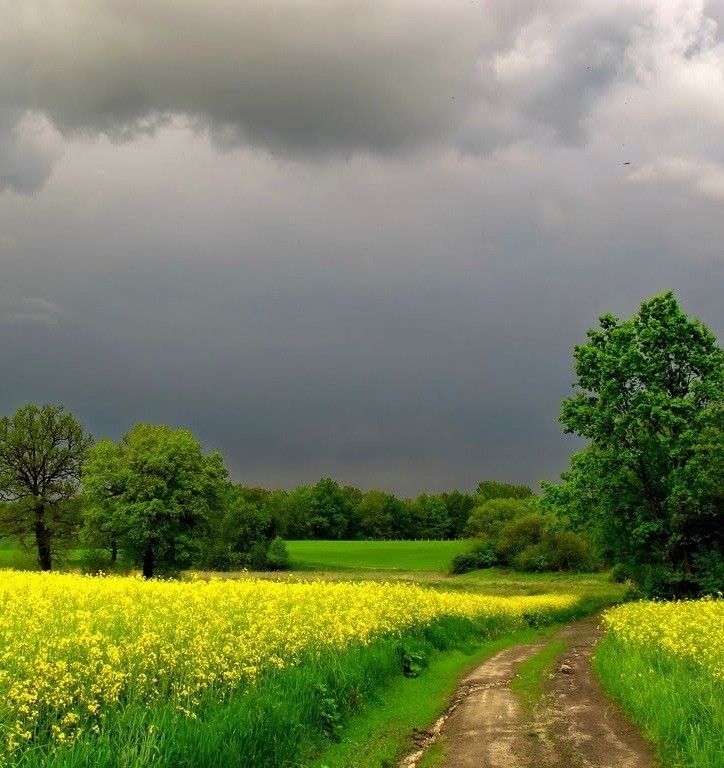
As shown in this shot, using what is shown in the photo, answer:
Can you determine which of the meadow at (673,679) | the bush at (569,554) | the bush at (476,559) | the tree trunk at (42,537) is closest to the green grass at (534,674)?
the meadow at (673,679)

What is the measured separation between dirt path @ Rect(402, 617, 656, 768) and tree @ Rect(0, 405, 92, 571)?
1955 inches

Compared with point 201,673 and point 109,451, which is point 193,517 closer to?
point 109,451

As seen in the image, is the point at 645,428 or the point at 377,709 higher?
the point at 645,428

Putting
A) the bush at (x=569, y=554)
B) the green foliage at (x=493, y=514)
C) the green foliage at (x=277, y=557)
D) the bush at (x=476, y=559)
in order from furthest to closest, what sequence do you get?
the green foliage at (x=493, y=514) → the bush at (x=476, y=559) → the green foliage at (x=277, y=557) → the bush at (x=569, y=554)

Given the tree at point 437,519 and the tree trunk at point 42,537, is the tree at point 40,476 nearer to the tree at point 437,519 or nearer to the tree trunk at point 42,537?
the tree trunk at point 42,537

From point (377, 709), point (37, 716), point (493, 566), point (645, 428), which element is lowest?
point (493, 566)

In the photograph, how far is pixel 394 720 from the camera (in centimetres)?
1244

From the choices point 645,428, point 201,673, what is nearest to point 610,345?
point 645,428

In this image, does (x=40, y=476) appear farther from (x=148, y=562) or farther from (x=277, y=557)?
(x=277, y=557)

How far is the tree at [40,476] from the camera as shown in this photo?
56.5 metres

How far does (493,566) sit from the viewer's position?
94.4m

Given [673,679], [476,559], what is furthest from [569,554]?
[673,679]

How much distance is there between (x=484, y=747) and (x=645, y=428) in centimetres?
2977

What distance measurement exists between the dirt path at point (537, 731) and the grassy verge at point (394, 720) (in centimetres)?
29
